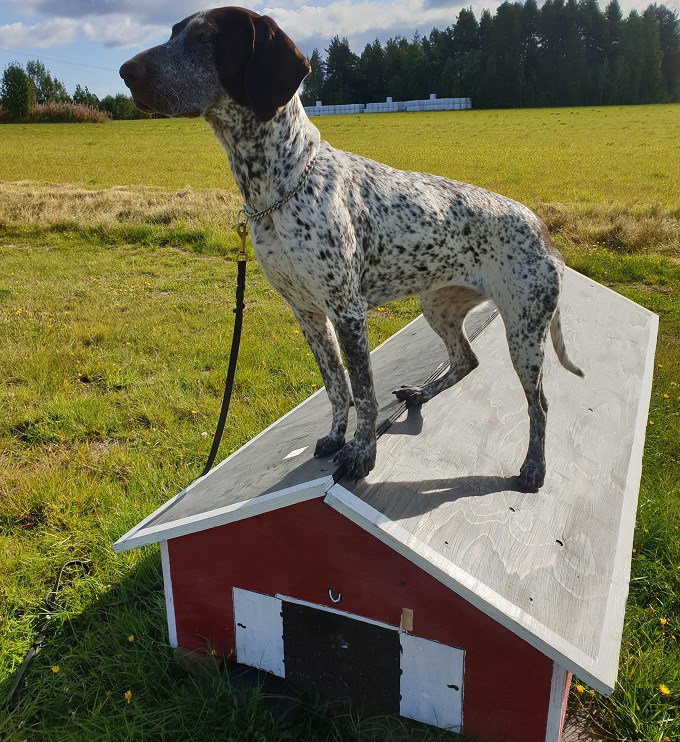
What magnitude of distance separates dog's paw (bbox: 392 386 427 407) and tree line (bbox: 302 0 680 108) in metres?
67.5

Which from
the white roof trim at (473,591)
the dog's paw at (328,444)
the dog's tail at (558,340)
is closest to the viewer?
the white roof trim at (473,591)

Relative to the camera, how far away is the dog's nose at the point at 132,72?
7.28 feet

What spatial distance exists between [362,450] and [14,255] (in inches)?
385

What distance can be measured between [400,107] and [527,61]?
1370 centimetres

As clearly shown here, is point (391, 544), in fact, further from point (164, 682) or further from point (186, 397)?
point (186, 397)

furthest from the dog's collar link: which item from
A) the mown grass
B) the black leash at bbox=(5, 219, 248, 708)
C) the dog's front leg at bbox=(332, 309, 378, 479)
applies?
the mown grass

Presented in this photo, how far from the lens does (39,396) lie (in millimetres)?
5316

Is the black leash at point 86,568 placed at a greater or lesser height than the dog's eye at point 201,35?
lesser

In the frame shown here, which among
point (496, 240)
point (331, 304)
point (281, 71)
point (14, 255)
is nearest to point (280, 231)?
point (331, 304)

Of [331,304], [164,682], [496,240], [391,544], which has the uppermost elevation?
[496,240]

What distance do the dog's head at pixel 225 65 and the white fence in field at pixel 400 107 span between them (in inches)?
2610

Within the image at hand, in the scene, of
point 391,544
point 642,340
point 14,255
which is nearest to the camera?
point 391,544

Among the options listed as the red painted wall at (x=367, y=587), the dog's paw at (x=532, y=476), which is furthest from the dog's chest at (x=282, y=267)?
the dog's paw at (x=532, y=476)

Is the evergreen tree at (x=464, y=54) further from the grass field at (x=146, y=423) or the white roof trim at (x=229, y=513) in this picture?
the white roof trim at (x=229, y=513)
